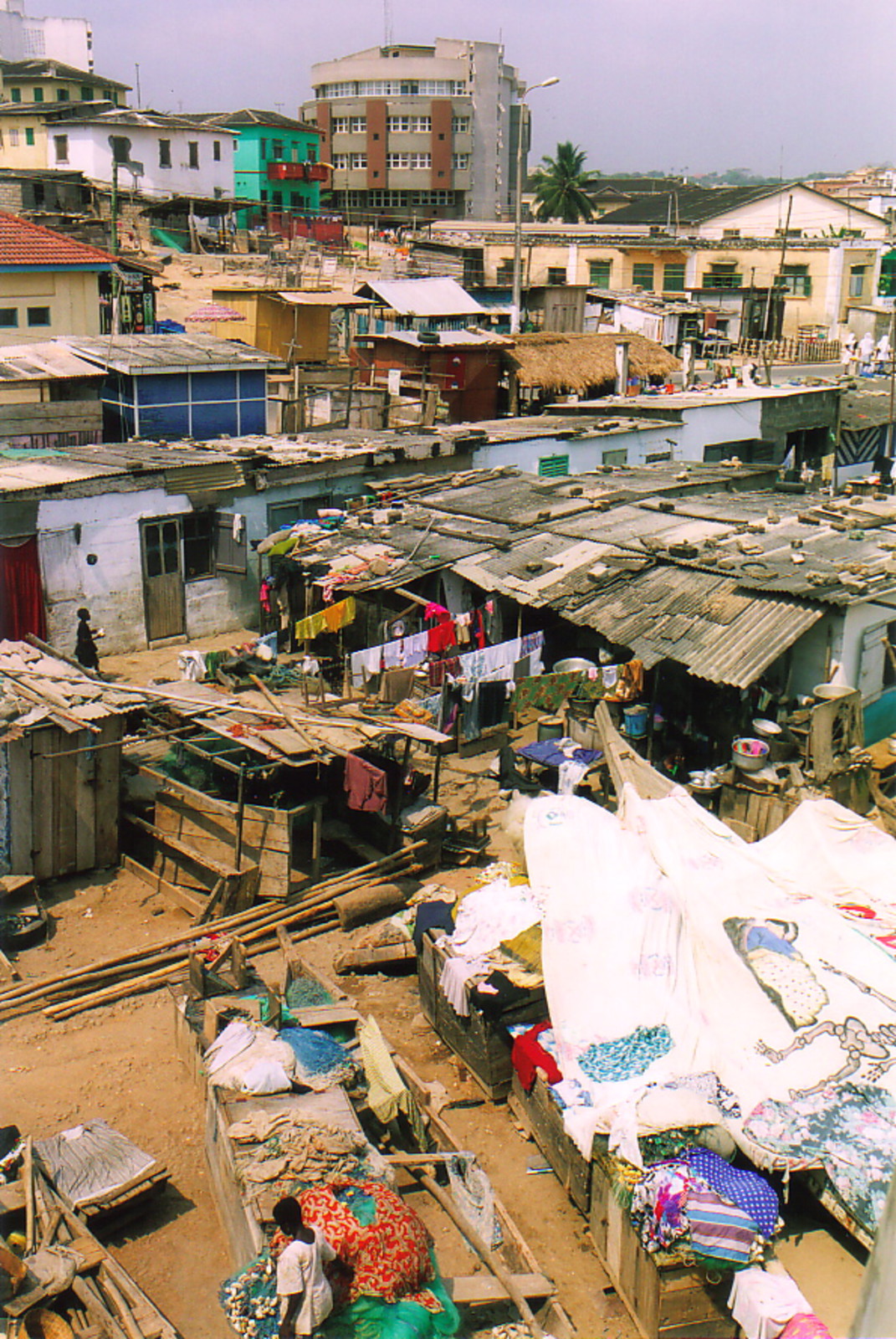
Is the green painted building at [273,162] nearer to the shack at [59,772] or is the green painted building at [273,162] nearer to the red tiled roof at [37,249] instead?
the red tiled roof at [37,249]

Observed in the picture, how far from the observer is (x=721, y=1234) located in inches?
282

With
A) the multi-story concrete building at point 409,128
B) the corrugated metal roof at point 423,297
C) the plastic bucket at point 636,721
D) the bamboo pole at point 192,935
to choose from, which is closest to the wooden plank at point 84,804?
the bamboo pole at point 192,935

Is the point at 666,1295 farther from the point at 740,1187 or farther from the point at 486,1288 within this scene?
the point at 486,1288

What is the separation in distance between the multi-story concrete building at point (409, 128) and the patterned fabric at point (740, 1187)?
7728 cm

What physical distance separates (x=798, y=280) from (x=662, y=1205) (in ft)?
148

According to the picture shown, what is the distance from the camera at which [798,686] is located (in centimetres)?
1517

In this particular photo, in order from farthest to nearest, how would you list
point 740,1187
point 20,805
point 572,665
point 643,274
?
1. point 643,274
2. point 572,665
3. point 20,805
4. point 740,1187

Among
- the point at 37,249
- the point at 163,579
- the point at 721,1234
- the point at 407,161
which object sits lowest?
the point at 721,1234

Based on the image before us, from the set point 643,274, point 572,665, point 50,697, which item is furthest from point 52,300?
point 643,274

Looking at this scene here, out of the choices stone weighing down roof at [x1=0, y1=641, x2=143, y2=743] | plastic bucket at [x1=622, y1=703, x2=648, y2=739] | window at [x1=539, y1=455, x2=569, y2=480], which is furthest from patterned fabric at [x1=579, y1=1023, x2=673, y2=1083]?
window at [x1=539, y1=455, x2=569, y2=480]

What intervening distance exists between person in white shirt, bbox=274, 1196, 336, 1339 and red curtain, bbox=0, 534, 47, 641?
44.6 ft

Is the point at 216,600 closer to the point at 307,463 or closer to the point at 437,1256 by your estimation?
the point at 307,463

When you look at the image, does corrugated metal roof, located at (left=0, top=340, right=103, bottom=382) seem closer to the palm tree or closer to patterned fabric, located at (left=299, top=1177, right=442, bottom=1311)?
patterned fabric, located at (left=299, top=1177, right=442, bottom=1311)

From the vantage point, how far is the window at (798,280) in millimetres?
45594
